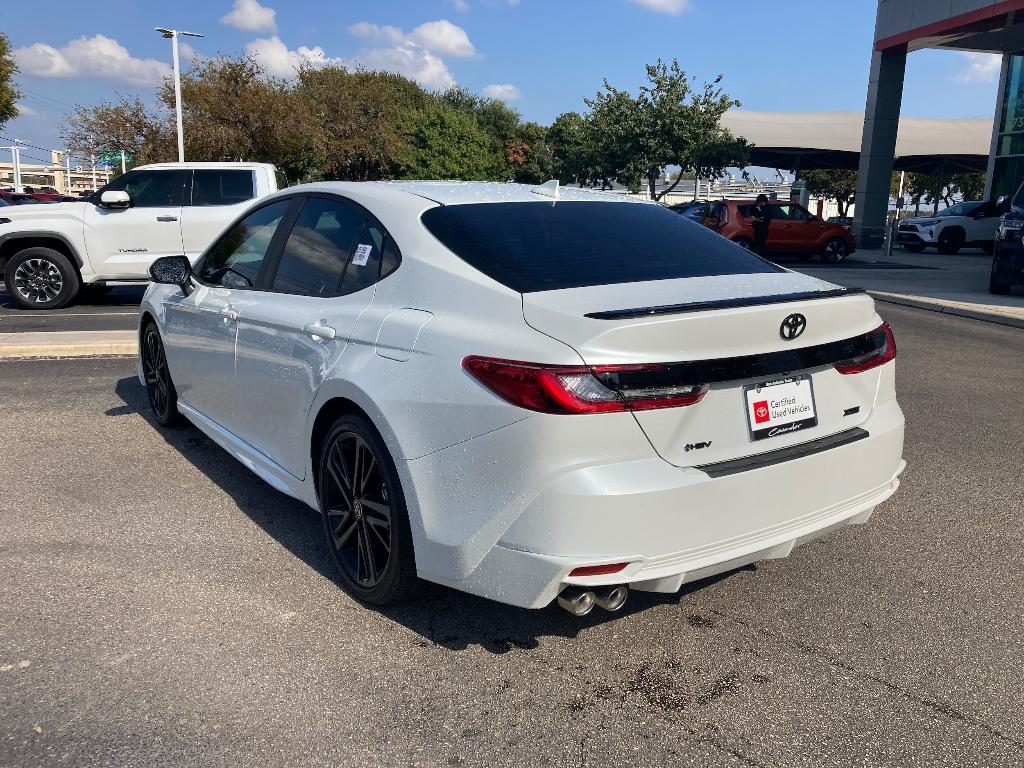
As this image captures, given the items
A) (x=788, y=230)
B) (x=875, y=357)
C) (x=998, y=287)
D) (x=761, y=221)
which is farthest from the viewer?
(x=788, y=230)

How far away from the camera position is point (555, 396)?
2496 millimetres

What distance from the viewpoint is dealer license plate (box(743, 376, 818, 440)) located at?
276 centimetres

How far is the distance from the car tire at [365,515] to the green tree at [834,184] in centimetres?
7620

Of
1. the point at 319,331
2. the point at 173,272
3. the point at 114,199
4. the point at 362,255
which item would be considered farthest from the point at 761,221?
the point at 319,331

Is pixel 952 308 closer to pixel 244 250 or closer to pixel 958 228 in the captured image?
pixel 244 250

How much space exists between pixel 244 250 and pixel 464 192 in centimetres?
138

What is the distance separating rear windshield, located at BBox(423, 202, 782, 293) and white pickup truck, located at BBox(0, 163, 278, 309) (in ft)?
29.2

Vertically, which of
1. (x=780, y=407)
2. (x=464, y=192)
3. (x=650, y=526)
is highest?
(x=464, y=192)

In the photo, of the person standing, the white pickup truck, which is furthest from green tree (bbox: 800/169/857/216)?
the white pickup truck

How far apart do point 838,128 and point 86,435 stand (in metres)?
53.2

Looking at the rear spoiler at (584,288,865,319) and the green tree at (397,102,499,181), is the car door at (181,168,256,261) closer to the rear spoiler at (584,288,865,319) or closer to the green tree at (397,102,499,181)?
the rear spoiler at (584,288,865,319)

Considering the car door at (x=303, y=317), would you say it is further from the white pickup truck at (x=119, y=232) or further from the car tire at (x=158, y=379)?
the white pickup truck at (x=119, y=232)

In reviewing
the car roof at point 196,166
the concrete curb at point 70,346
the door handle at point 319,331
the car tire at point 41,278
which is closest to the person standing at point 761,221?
the car roof at point 196,166

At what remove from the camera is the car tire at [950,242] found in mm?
28547
